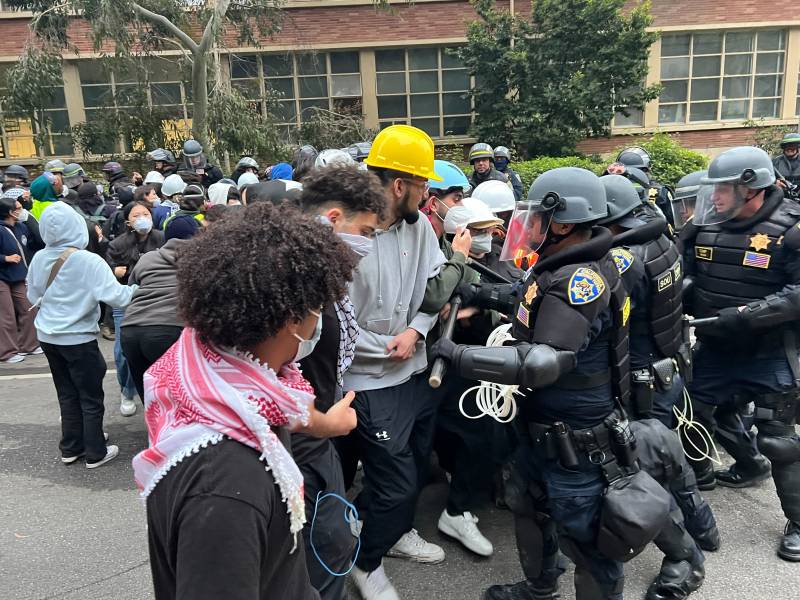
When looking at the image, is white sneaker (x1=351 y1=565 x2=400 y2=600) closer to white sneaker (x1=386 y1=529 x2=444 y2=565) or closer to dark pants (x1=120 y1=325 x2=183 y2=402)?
white sneaker (x1=386 y1=529 x2=444 y2=565)

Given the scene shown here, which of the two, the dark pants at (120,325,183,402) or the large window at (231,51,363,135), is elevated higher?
the large window at (231,51,363,135)

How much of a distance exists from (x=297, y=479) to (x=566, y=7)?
49.2 feet

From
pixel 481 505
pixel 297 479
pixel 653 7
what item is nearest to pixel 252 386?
pixel 297 479

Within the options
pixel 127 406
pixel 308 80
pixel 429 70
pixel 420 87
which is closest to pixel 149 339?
pixel 127 406

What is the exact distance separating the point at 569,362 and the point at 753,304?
5.30ft

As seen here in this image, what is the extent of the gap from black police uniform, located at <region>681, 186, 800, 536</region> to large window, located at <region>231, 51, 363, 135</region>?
48.1 ft

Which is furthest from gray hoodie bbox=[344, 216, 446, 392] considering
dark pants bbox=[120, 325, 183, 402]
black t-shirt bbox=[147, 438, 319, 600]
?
black t-shirt bbox=[147, 438, 319, 600]

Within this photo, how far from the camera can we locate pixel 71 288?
4199 mm

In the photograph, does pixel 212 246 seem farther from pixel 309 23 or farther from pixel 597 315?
pixel 309 23

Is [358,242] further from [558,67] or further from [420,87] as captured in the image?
[420,87]

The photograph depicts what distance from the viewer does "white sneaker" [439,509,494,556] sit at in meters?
3.26

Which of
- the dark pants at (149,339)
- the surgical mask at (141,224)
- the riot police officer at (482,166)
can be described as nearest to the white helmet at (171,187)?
the surgical mask at (141,224)

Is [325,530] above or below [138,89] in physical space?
below

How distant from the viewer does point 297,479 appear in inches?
49.3
